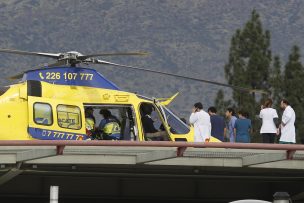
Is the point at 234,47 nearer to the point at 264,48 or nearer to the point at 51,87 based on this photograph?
the point at 264,48

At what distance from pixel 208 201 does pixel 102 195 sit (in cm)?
235

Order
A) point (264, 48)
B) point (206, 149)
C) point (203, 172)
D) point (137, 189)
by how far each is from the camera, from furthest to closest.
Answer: point (264, 48)
point (137, 189)
point (203, 172)
point (206, 149)

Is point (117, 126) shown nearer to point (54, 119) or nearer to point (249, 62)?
point (54, 119)

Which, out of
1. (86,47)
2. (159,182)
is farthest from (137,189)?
(86,47)

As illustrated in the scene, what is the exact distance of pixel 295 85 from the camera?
50562mm

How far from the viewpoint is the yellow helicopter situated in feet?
76.7

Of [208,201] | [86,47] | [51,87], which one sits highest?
[86,47]

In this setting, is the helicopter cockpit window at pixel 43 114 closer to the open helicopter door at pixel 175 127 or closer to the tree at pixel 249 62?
the open helicopter door at pixel 175 127

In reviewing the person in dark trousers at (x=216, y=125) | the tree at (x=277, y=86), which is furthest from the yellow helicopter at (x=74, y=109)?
the tree at (x=277, y=86)

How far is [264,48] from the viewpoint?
54.8 meters

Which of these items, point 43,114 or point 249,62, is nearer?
point 43,114

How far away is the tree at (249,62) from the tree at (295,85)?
1.68 m

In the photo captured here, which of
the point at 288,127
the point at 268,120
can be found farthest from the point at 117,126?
the point at 288,127

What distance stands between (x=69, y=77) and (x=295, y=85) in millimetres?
26802
